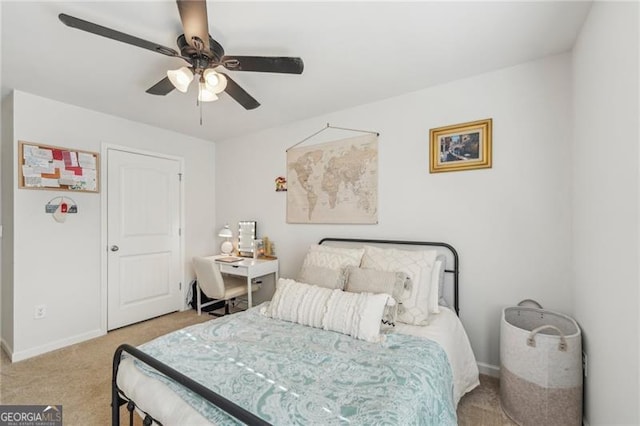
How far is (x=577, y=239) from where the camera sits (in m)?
1.85

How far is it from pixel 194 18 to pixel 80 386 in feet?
8.78

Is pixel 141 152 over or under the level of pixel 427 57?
under

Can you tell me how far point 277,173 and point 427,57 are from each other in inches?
82.3

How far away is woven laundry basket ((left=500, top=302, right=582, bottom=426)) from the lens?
5.32 ft

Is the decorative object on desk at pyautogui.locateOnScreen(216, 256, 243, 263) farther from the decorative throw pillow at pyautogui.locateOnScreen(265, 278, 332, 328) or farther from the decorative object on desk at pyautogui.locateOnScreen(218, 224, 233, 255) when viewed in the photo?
the decorative throw pillow at pyautogui.locateOnScreen(265, 278, 332, 328)

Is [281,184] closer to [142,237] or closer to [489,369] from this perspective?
[142,237]

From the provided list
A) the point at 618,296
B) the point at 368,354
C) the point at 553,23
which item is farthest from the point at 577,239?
the point at 368,354

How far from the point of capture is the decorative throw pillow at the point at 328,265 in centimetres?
225

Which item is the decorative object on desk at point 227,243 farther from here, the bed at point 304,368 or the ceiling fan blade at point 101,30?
the ceiling fan blade at point 101,30

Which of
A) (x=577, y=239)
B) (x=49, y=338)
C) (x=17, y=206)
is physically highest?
(x=17, y=206)

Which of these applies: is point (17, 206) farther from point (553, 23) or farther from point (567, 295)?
point (567, 295)

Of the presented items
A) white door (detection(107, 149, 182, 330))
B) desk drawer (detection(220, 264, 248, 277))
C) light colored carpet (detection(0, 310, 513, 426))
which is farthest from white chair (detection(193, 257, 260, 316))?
light colored carpet (detection(0, 310, 513, 426))

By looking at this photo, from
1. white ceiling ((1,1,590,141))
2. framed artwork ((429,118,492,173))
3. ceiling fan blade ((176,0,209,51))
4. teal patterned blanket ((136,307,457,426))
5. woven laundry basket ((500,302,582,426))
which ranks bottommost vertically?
woven laundry basket ((500,302,582,426))

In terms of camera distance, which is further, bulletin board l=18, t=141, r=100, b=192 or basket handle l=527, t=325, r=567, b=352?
bulletin board l=18, t=141, r=100, b=192
